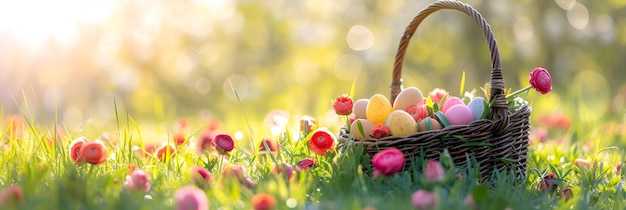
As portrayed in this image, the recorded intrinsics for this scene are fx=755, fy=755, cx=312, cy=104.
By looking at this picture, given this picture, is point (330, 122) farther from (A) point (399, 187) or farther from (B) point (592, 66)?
(B) point (592, 66)

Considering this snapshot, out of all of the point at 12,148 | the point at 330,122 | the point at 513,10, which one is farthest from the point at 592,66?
the point at 12,148

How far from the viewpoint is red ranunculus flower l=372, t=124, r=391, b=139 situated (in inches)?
80.7

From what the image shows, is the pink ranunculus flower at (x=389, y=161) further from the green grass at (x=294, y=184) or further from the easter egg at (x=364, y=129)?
the easter egg at (x=364, y=129)

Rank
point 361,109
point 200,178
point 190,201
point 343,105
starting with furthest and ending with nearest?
point 361,109 → point 343,105 → point 200,178 → point 190,201

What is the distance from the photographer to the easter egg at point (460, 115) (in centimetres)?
207

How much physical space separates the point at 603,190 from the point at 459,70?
3684 mm

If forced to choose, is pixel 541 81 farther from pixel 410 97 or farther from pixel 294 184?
pixel 294 184

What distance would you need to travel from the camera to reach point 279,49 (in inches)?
245

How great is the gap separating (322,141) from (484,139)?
0.44 m

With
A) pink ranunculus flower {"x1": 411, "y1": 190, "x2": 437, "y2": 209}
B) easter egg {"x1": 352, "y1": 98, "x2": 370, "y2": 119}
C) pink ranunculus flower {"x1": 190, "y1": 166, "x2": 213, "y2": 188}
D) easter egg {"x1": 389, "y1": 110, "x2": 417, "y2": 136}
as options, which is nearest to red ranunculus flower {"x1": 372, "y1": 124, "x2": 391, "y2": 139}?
easter egg {"x1": 389, "y1": 110, "x2": 417, "y2": 136}

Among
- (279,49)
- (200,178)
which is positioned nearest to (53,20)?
(279,49)

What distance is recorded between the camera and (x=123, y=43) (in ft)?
19.7

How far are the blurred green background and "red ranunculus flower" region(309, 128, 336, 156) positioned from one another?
3448 millimetres

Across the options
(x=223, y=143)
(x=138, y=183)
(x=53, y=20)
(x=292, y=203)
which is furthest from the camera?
(x=53, y=20)
